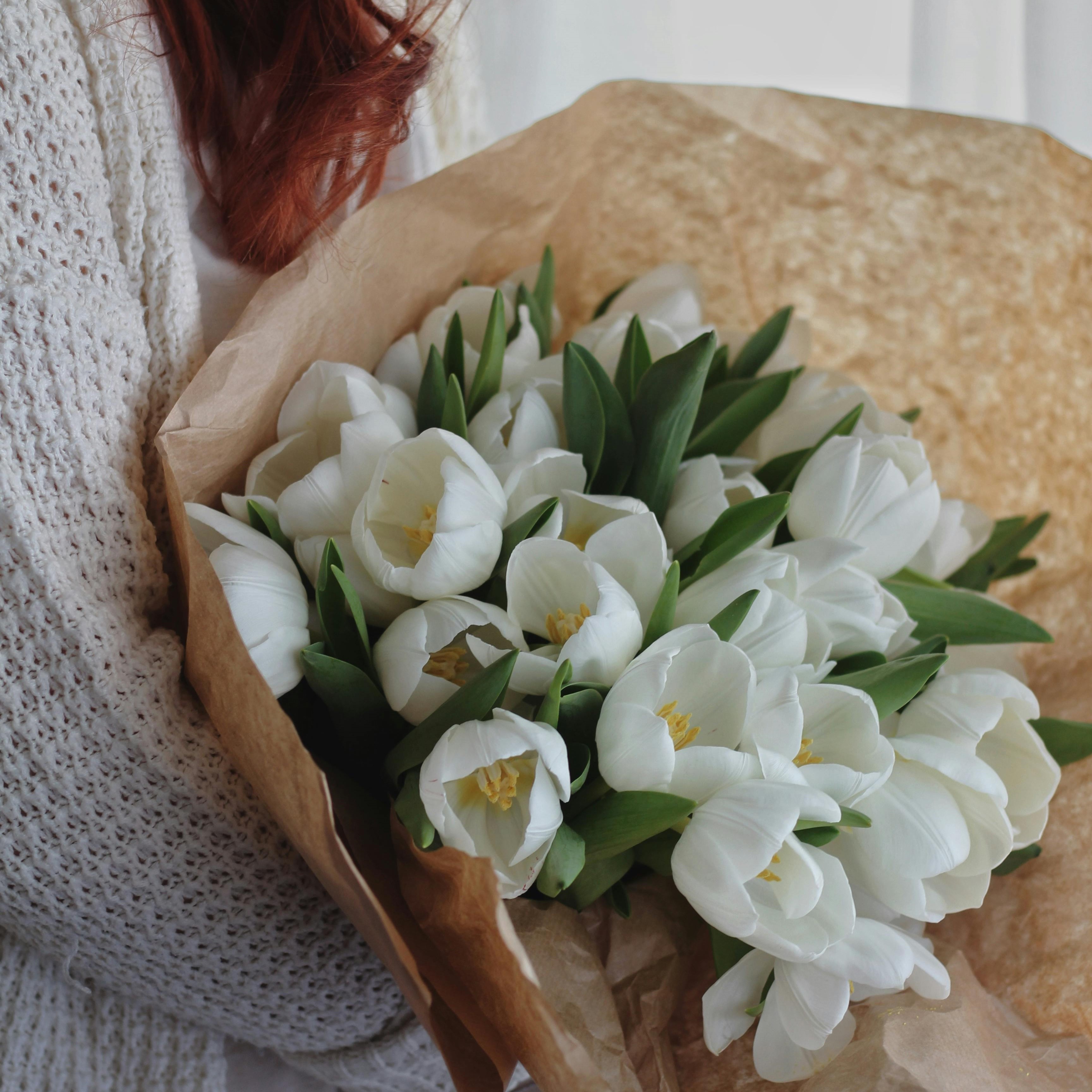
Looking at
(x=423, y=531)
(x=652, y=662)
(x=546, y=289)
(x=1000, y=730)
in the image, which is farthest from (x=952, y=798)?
(x=546, y=289)

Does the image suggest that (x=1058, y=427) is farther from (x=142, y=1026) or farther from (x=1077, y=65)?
(x=142, y=1026)

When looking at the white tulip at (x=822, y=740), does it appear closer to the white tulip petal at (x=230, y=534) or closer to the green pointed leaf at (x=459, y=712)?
the green pointed leaf at (x=459, y=712)

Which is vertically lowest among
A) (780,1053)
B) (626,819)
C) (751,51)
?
(780,1053)

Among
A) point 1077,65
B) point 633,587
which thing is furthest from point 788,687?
point 1077,65

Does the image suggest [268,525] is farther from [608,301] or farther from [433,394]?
[608,301]

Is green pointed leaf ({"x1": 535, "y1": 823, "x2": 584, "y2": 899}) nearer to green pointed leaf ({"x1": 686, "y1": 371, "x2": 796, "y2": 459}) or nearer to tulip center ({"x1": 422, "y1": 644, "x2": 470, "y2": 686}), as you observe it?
tulip center ({"x1": 422, "y1": 644, "x2": 470, "y2": 686})

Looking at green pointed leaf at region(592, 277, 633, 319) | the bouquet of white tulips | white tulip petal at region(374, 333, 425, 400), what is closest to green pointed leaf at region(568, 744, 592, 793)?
the bouquet of white tulips
